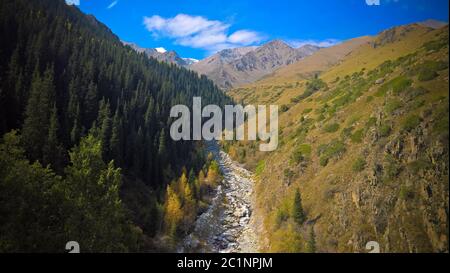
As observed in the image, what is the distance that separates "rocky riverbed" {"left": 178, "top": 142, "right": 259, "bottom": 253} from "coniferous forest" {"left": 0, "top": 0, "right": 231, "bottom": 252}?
2752 mm

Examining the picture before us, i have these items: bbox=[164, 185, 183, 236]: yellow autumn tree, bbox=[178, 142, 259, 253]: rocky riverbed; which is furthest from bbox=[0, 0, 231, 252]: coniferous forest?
bbox=[178, 142, 259, 253]: rocky riverbed

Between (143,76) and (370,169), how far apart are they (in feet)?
381

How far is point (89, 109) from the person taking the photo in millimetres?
71375

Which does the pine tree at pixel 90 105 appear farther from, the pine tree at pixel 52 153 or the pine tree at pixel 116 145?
the pine tree at pixel 52 153

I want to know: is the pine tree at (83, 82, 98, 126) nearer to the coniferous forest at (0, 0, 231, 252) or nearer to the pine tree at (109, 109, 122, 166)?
the coniferous forest at (0, 0, 231, 252)

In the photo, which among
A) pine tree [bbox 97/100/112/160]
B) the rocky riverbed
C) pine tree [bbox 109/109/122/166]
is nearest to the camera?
the rocky riverbed

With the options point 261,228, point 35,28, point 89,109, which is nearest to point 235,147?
point 89,109

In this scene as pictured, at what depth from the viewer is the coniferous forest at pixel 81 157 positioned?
21.6 m

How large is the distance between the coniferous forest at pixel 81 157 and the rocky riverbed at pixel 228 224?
2752 millimetres

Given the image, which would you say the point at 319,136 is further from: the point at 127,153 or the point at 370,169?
the point at 127,153

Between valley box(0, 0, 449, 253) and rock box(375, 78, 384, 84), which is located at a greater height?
rock box(375, 78, 384, 84)

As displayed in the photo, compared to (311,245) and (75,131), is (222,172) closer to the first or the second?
(75,131)

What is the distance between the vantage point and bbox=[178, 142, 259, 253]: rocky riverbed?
42.9 m
